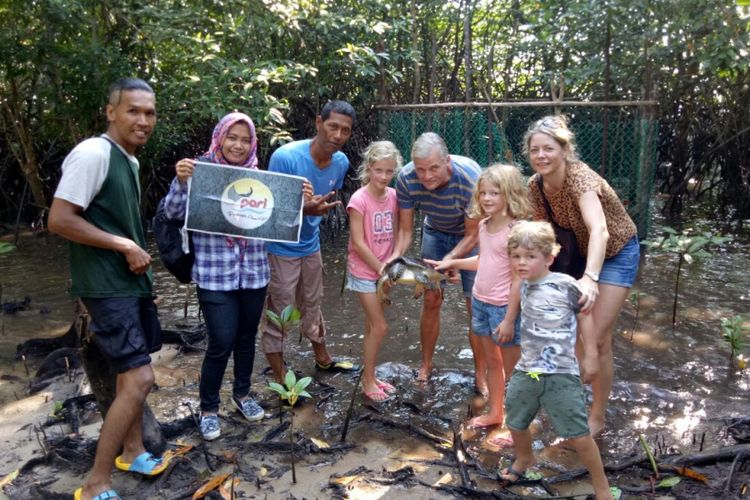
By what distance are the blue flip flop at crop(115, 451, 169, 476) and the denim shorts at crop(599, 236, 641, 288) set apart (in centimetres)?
237

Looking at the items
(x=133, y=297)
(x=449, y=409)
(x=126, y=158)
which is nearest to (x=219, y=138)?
(x=126, y=158)

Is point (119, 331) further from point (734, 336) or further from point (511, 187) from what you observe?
point (734, 336)

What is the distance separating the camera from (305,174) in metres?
3.77

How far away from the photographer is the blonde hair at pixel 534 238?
2.67 meters

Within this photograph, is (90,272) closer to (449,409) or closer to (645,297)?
(449,409)

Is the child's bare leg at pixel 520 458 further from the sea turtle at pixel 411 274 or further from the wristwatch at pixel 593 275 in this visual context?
the sea turtle at pixel 411 274

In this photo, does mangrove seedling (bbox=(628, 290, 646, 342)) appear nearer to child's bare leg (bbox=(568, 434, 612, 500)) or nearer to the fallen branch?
the fallen branch

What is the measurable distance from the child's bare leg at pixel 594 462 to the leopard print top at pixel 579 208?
1001 mm

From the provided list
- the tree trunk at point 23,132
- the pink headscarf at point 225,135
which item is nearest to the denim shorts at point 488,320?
the pink headscarf at point 225,135

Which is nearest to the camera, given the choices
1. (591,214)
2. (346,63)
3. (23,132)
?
(591,214)

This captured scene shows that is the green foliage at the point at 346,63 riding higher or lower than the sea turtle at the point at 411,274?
higher

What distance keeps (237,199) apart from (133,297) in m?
0.79

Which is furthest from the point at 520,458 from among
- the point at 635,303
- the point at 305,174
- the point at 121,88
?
the point at 635,303

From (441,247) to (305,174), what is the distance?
97cm
